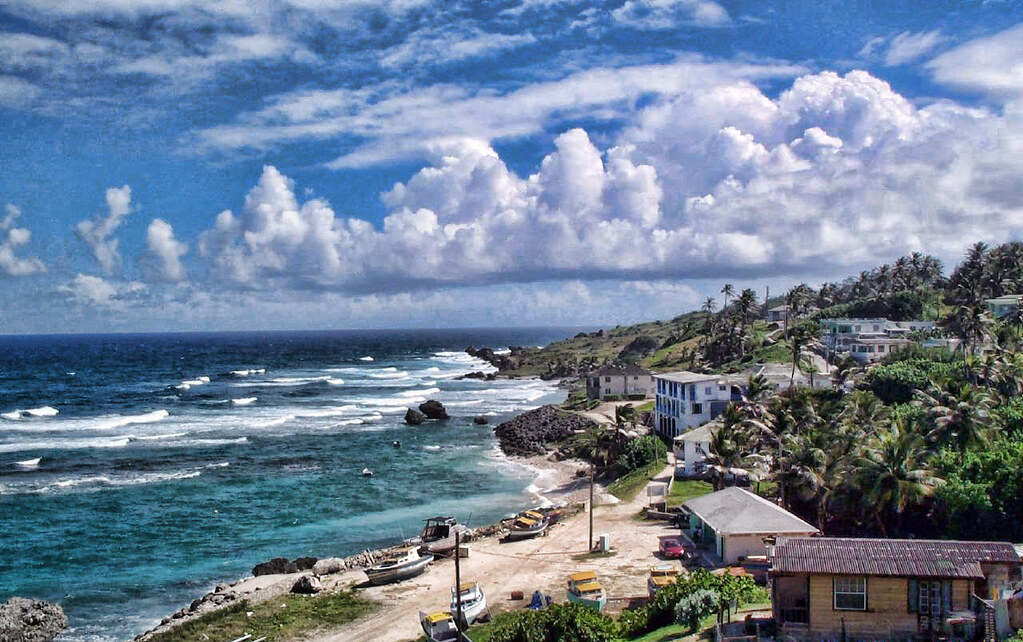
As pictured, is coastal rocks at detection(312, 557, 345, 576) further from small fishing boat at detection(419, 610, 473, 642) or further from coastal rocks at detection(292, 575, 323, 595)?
small fishing boat at detection(419, 610, 473, 642)

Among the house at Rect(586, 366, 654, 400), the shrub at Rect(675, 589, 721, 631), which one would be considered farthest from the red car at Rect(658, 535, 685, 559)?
the house at Rect(586, 366, 654, 400)

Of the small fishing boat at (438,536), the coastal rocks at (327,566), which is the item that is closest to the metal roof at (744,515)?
the small fishing boat at (438,536)

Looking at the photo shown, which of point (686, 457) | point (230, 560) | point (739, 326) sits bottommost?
point (230, 560)

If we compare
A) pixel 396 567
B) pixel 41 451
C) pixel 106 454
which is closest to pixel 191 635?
pixel 396 567

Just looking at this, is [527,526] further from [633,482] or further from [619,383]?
[619,383]

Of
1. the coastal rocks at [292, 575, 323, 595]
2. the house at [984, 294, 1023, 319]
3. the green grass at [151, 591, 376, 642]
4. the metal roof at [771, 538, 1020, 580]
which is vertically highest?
the house at [984, 294, 1023, 319]

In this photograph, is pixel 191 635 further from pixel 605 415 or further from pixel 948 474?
pixel 605 415
